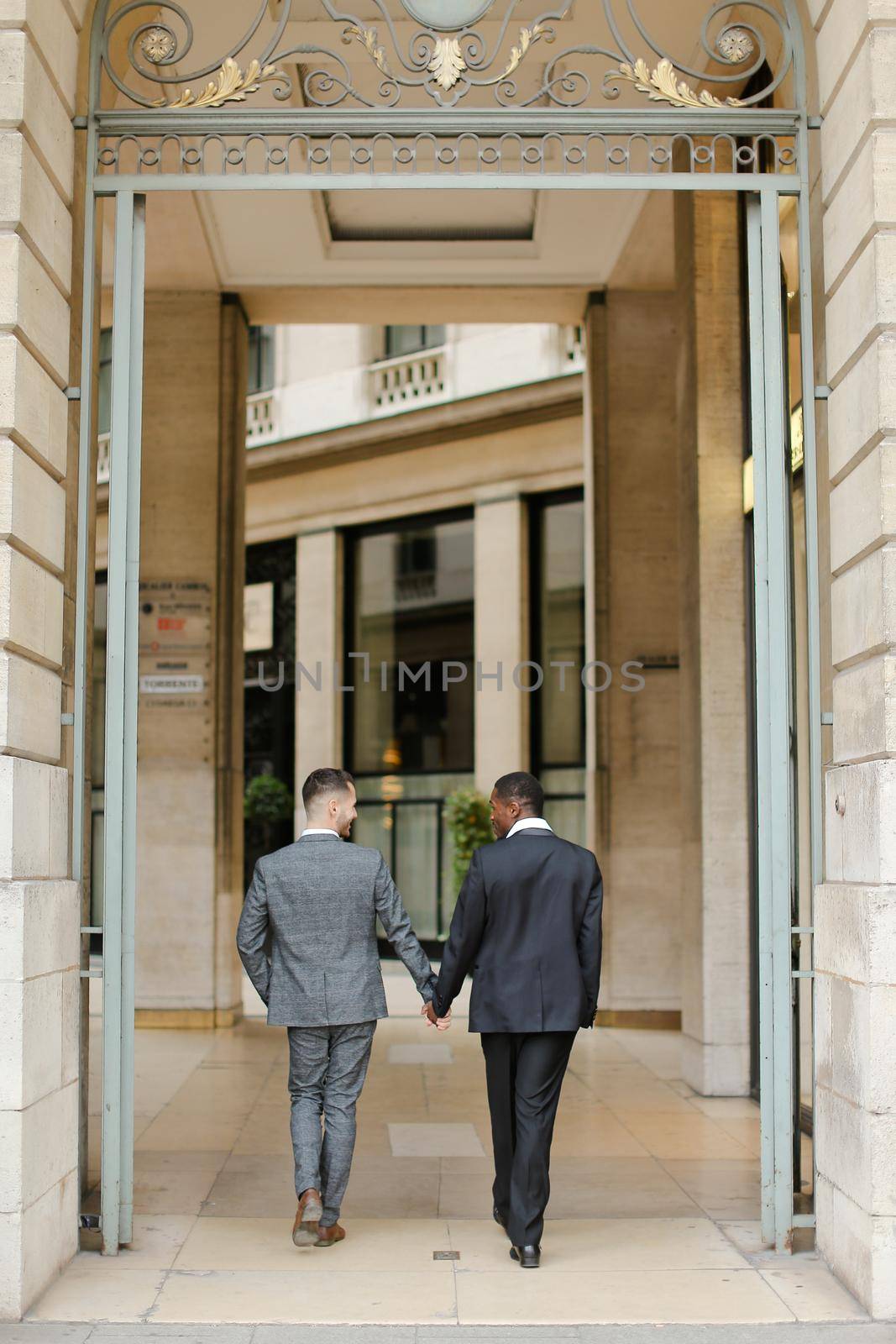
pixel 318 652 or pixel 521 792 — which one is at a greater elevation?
pixel 318 652

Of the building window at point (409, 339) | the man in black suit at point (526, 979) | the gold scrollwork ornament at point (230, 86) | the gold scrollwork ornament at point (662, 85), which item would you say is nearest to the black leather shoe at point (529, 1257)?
the man in black suit at point (526, 979)

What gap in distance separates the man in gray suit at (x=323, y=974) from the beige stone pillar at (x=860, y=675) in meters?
1.68

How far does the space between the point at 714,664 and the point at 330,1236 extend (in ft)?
17.1

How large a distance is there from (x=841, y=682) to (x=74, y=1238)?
376 centimetres

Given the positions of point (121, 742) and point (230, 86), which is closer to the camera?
point (121, 742)

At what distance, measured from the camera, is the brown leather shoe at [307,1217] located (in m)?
5.91

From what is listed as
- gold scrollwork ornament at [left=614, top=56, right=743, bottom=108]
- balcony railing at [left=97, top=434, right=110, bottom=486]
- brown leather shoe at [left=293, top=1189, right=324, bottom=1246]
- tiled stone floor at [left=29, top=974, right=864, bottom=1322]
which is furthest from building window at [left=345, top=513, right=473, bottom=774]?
brown leather shoe at [left=293, top=1189, right=324, bottom=1246]

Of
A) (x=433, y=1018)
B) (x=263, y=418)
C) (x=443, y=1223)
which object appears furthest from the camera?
(x=263, y=418)

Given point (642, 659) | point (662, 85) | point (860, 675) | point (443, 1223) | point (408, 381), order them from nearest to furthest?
point (860, 675) → point (662, 85) → point (443, 1223) → point (642, 659) → point (408, 381)

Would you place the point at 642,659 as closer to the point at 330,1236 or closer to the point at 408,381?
the point at 330,1236

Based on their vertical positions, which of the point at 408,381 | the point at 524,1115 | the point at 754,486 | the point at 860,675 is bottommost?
the point at 524,1115

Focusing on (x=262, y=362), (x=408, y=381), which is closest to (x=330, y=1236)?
(x=408, y=381)

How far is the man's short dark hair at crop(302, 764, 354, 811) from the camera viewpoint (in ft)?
20.3

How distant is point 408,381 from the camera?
837 inches
